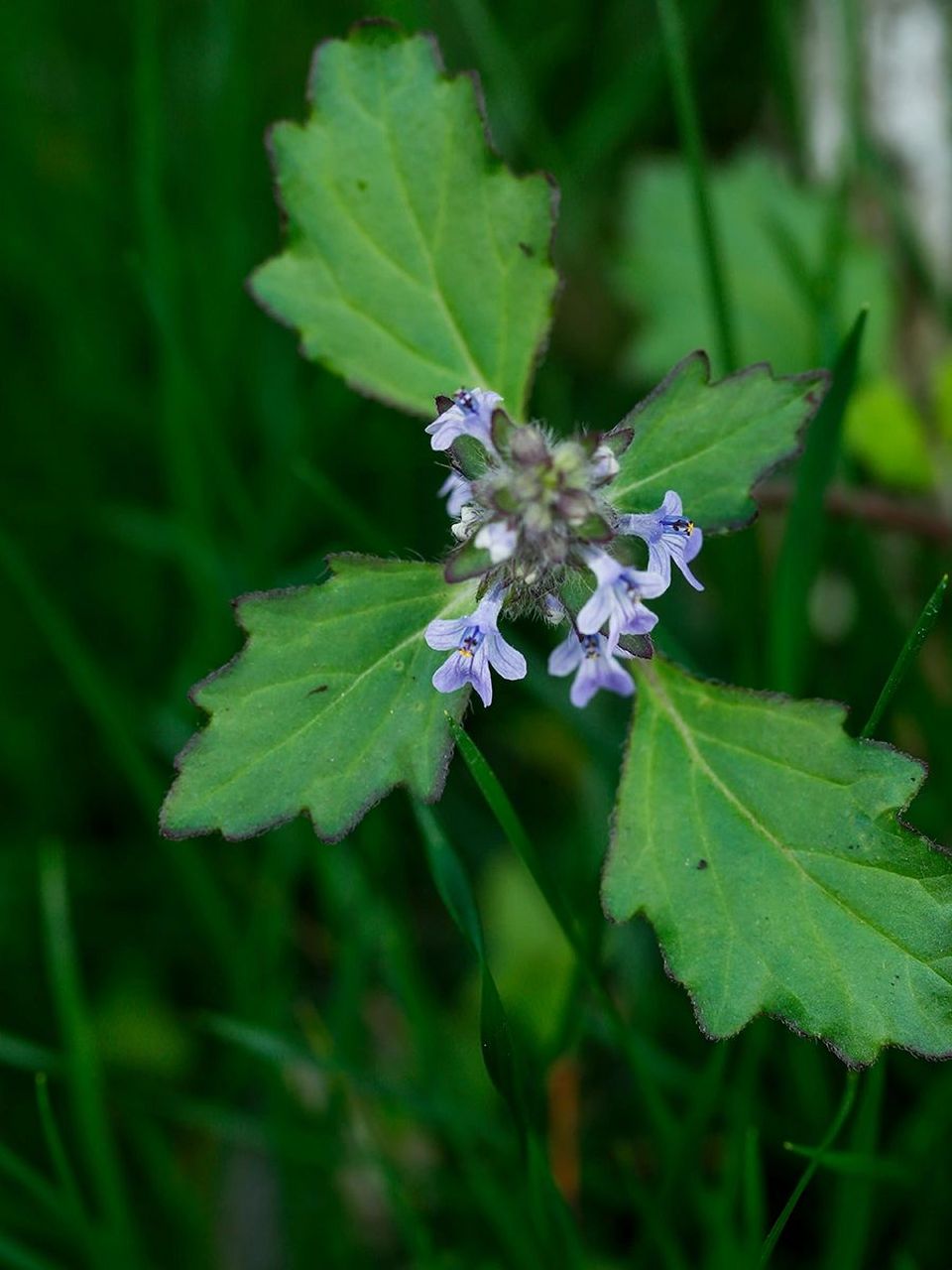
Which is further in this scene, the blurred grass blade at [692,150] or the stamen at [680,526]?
the blurred grass blade at [692,150]

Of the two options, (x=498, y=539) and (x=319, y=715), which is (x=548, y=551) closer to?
(x=498, y=539)

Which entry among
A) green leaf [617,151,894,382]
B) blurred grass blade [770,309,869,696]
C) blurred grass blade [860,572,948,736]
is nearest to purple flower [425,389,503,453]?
blurred grass blade [860,572,948,736]

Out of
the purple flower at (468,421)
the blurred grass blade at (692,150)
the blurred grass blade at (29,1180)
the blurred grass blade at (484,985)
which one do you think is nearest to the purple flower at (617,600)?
the purple flower at (468,421)

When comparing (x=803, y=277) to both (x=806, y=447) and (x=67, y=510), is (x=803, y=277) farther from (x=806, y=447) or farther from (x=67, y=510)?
(x=67, y=510)

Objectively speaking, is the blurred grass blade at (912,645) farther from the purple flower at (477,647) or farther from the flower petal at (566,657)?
the purple flower at (477,647)

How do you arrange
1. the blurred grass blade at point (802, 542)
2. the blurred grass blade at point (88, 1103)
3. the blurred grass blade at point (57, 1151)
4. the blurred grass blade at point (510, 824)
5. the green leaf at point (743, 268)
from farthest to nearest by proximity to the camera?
1. the green leaf at point (743, 268)
2. the blurred grass blade at point (88, 1103)
3. the blurred grass blade at point (802, 542)
4. the blurred grass blade at point (57, 1151)
5. the blurred grass blade at point (510, 824)

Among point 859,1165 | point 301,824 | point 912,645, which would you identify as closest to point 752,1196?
point 859,1165
